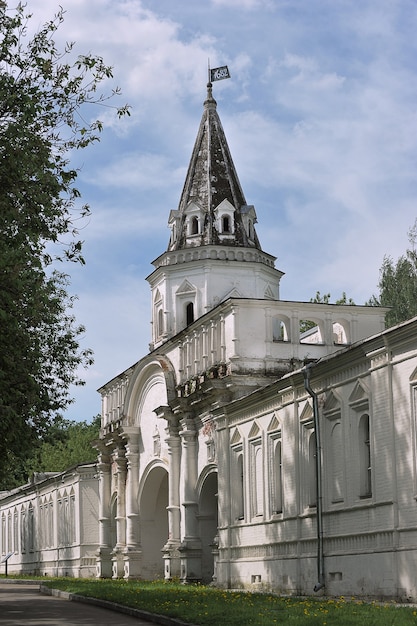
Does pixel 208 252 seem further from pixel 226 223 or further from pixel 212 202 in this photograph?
pixel 212 202

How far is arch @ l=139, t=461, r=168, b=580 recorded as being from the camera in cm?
4316

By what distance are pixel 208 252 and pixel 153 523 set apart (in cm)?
1103

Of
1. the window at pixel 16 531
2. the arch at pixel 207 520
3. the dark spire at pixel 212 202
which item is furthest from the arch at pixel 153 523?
the window at pixel 16 531

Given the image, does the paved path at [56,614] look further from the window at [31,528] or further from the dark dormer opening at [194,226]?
A: the window at [31,528]

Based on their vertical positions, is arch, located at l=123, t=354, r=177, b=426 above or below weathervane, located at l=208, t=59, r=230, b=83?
below

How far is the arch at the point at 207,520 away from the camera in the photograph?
118 feet

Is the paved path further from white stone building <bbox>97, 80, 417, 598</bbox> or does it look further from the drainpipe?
white stone building <bbox>97, 80, 417, 598</bbox>

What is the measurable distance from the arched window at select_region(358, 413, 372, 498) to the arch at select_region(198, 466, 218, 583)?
13064mm

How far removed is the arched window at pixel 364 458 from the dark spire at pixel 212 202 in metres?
18.9

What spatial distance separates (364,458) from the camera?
2325 centimetres

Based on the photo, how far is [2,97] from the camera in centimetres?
1778

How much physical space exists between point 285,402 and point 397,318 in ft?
104

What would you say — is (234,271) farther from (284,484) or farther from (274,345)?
(284,484)

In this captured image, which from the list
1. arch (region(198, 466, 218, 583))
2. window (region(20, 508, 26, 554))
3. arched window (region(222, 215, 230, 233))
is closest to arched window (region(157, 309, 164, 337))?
arched window (region(222, 215, 230, 233))
